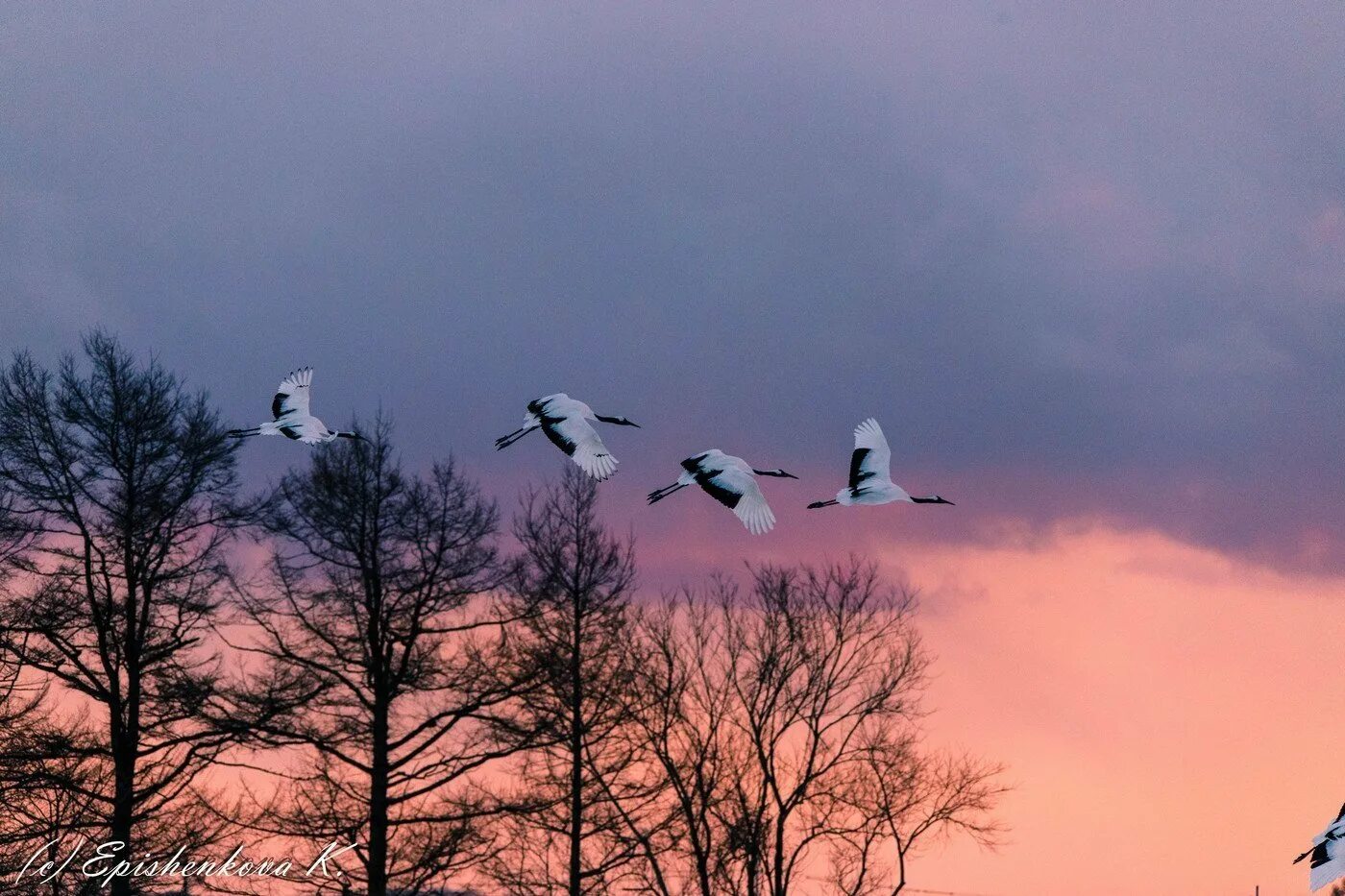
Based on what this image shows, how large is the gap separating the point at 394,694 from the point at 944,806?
1060 centimetres

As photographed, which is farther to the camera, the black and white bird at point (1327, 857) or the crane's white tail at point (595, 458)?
the crane's white tail at point (595, 458)

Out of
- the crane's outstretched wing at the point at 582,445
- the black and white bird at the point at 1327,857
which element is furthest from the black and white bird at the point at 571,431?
the black and white bird at the point at 1327,857

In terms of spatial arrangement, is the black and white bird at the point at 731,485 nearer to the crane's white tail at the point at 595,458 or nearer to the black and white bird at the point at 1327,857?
the crane's white tail at the point at 595,458

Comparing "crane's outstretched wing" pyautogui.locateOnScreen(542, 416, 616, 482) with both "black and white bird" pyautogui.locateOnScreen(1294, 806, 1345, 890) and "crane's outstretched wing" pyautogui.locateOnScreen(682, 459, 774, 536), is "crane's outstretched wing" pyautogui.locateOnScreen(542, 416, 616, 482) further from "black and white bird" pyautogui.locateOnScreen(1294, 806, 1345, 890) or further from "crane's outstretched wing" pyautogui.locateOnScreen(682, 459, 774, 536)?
"black and white bird" pyautogui.locateOnScreen(1294, 806, 1345, 890)

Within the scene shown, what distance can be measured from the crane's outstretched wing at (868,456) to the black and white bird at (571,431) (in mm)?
2310

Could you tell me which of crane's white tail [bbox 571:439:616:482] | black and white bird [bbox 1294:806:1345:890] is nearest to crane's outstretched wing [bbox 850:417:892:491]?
→ crane's white tail [bbox 571:439:616:482]

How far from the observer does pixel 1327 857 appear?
Answer: 12531 millimetres

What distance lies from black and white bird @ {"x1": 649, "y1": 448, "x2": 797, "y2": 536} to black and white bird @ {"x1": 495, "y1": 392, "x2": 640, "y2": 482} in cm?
58

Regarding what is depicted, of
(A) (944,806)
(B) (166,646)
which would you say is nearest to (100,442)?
(B) (166,646)

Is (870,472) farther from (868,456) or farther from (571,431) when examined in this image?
(571,431)

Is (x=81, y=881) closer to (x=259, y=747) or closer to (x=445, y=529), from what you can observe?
(x=259, y=747)

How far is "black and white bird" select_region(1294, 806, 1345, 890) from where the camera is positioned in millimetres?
12148

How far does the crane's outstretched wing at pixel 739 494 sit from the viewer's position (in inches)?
566

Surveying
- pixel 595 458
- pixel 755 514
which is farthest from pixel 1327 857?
pixel 595 458
